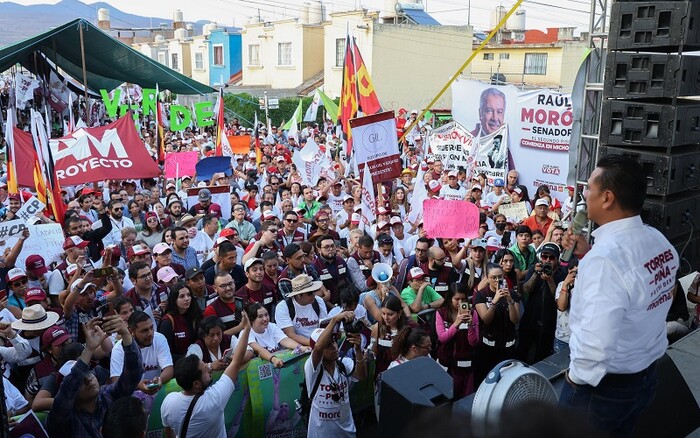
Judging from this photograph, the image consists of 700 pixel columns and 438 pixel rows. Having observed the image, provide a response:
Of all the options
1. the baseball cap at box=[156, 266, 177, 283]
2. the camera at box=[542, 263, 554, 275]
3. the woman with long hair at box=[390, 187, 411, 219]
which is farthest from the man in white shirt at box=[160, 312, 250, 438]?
the woman with long hair at box=[390, 187, 411, 219]

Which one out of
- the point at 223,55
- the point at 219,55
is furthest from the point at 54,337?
the point at 219,55

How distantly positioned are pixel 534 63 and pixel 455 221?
3365 centimetres

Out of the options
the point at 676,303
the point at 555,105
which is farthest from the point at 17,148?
the point at 555,105

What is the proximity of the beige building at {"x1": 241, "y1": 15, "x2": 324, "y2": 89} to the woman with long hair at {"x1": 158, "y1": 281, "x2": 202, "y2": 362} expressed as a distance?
3712cm

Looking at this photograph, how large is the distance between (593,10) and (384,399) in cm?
430

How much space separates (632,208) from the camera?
8.65 ft

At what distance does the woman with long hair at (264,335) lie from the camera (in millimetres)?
5237

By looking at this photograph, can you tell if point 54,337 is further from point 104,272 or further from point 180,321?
point 180,321

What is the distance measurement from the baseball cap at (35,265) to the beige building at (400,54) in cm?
2973

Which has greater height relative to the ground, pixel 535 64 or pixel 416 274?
pixel 535 64

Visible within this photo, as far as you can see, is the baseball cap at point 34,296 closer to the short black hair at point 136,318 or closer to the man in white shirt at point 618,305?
the short black hair at point 136,318

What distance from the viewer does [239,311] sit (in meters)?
5.70

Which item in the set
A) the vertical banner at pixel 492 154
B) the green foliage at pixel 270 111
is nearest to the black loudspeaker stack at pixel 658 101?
the vertical banner at pixel 492 154

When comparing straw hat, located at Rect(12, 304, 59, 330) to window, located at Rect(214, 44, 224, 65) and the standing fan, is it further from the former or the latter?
window, located at Rect(214, 44, 224, 65)
